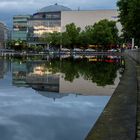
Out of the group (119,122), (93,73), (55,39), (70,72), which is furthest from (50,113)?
(55,39)

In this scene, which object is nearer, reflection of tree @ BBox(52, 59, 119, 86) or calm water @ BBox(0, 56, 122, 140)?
calm water @ BBox(0, 56, 122, 140)

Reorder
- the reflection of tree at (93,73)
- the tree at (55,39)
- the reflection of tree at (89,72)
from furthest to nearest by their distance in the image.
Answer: the tree at (55,39), the reflection of tree at (89,72), the reflection of tree at (93,73)

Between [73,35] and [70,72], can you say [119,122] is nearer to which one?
[70,72]

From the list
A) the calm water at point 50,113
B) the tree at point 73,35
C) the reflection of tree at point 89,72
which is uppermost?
the tree at point 73,35

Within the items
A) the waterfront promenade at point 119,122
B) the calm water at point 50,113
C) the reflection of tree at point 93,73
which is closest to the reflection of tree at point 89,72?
the reflection of tree at point 93,73

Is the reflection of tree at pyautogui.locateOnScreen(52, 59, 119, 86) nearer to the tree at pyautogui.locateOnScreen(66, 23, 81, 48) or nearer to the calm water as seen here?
the calm water

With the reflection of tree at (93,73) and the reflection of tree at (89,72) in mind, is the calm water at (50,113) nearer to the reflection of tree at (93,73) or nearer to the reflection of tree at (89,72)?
the reflection of tree at (93,73)

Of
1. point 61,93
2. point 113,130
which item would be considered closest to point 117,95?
point 61,93

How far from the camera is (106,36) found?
14475 centimetres

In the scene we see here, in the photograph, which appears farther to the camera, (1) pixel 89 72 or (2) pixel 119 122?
(1) pixel 89 72

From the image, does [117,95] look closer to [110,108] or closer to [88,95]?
[88,95]

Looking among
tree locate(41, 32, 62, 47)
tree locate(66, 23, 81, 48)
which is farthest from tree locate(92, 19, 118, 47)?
tree locate(41, 32, 62, 47)

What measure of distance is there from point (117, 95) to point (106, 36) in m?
129

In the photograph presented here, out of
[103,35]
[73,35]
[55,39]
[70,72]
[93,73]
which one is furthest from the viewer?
[55,39]
